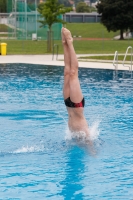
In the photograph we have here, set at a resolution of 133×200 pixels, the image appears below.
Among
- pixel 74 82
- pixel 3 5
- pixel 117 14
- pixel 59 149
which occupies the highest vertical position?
pixel 3 5

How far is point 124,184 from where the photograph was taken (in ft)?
27.9

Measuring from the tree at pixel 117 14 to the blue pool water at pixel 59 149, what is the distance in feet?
204

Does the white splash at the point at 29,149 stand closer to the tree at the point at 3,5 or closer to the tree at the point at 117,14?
the tree at the point at 117,14

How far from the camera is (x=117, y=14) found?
81938 millimetres

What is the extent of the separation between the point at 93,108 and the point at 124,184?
704 cm

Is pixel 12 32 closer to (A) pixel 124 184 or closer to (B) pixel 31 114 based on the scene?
(B) pixel 31 114

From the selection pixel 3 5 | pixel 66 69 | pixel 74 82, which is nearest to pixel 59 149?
pixel 74 82

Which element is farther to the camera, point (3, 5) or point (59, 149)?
point (3, 5)

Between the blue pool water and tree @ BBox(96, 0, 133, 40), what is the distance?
62182 mm

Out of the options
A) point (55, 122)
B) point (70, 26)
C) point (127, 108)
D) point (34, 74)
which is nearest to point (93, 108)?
point (127, 108)

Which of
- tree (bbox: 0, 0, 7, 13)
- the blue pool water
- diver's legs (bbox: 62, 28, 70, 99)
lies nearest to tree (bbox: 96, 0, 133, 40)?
tree (bbox: 0, 0, 7, 13)

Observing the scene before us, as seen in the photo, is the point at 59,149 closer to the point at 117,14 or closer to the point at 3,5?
the point at 117,14

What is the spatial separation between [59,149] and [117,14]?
7301cm

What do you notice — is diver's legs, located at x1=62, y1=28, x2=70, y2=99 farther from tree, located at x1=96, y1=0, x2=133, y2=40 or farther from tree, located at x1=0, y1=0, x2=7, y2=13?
tree, located at x1=0, y1=0, x2=7, y2=13
